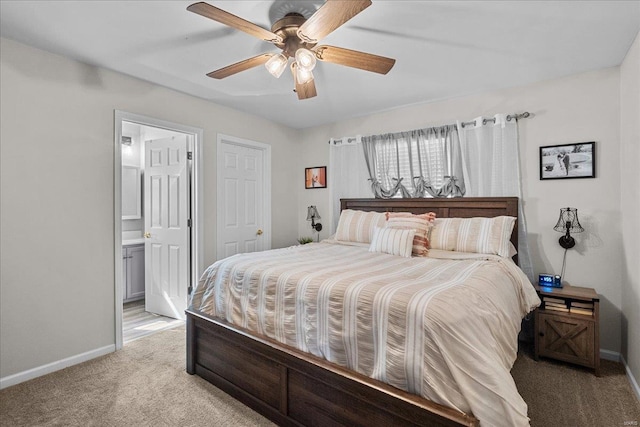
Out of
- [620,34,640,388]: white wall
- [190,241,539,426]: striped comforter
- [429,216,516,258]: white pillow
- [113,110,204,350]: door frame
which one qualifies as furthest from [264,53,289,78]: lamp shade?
[620,34,640,388]: white wall

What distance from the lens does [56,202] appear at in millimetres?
2502

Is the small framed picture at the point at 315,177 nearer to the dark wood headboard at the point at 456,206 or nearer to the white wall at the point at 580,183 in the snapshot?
the dark wood headboard at the point at 456,206

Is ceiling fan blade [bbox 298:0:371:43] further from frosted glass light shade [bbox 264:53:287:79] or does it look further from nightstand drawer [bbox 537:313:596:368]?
nightstand drawer [bbox 537:313:596:368]

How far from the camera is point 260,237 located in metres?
4.32

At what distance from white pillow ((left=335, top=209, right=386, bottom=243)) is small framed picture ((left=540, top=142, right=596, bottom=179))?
157cm

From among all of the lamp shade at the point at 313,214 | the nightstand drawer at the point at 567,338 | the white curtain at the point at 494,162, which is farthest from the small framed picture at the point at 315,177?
the nightstand drawer at the point at 567,338

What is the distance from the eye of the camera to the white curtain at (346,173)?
4.06 metres

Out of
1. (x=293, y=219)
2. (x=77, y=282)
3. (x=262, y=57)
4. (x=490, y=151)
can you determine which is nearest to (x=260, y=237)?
(x=293, y=219)

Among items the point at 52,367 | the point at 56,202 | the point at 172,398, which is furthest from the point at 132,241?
the point at 172,398

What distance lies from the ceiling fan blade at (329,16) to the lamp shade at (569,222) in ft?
8.29

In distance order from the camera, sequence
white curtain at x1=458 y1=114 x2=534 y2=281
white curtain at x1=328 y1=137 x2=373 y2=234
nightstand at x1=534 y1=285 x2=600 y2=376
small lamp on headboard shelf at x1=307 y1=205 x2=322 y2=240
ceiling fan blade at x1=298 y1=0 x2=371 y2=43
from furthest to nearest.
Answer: small lamp on headboard shelf at x1=307 y1=205 x2=322 y2=240, white curtain at x1=328 y1=137 x2=373 y2=234, white curtain at x1=458 y1=114 x2=534 y2=281, nightstand at x1=534 y1=285 x2=600 y2=376, ceiling fan blade at x1=298 y1=0 x2=371 y2=43

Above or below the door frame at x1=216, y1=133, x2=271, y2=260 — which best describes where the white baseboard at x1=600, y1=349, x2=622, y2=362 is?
below

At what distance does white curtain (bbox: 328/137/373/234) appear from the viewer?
160 inches

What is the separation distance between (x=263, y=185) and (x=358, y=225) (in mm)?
1568
